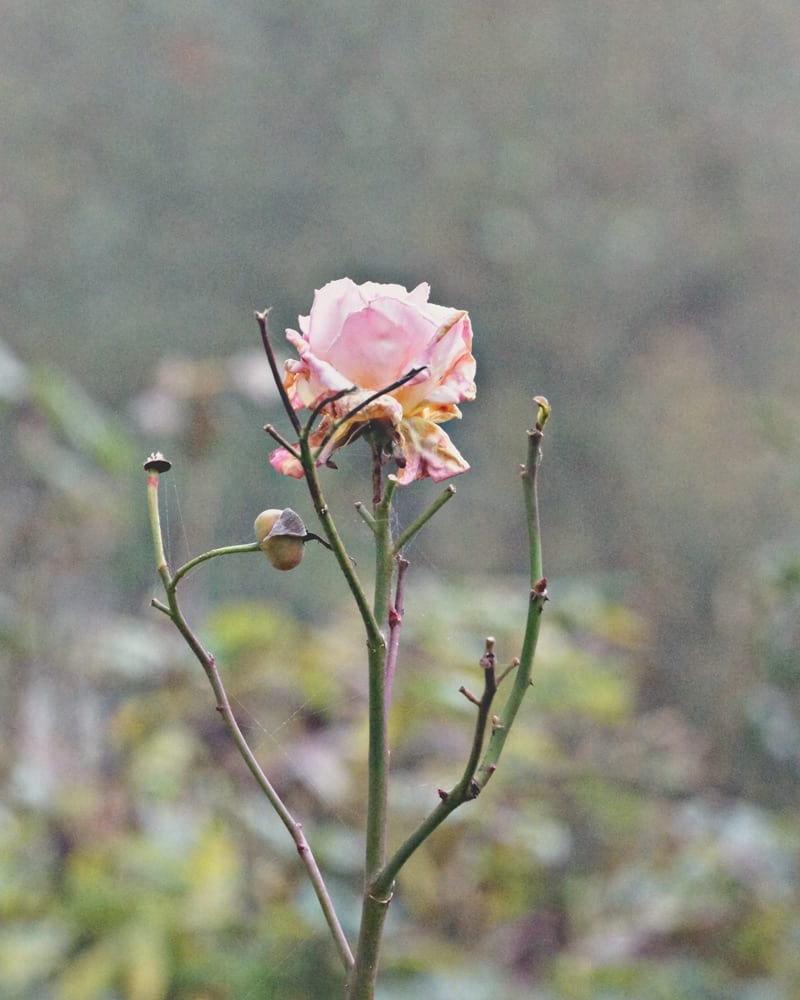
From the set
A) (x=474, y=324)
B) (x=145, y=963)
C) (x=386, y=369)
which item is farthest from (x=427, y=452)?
(x=474, y=324)

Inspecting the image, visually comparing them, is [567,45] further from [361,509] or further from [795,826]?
[361,509]

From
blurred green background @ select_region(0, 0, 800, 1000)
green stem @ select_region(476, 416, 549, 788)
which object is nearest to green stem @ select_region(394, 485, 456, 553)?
green stem @ select_region(476, 416, 549, 788)

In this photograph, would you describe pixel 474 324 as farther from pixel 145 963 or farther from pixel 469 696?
pixel 469 696

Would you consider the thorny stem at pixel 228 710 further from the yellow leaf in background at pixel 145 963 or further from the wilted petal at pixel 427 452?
the yellow leaf in background at pixel 145 963

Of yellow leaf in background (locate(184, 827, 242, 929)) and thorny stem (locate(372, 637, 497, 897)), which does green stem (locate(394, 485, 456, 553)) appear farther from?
yellow leaf in background (locate(184, 827, 242, 929))

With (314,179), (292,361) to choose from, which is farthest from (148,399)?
(314,179)
